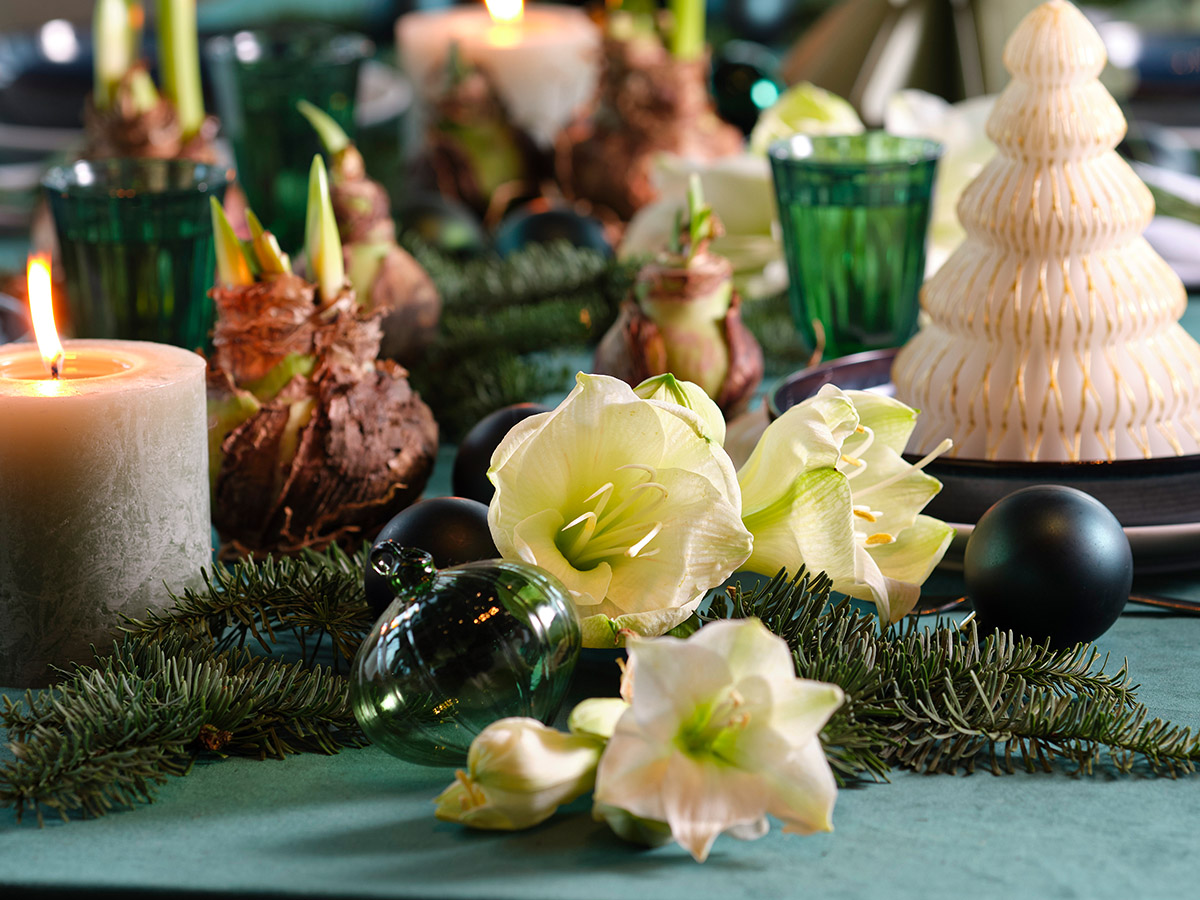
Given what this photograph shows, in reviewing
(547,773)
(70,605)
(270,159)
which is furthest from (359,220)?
(547,773)

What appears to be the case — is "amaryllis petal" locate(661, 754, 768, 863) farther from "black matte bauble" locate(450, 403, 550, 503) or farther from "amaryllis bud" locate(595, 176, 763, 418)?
"amaryllis bud" locate(595, 176, 763, 418)

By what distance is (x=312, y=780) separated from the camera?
0.46 m

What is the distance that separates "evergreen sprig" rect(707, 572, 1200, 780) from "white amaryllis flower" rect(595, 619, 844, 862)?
50 mm

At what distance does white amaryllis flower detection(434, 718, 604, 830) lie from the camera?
40 centimetres

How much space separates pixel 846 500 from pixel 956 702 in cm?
8

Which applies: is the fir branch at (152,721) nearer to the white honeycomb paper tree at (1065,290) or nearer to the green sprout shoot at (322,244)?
the green sprout shoot at (322,244)

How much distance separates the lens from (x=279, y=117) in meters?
1.06

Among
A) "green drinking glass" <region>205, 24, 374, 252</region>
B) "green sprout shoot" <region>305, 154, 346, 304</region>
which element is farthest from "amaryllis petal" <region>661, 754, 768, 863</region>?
"green drinking glass" <region>205, 24, 374, 252</region>

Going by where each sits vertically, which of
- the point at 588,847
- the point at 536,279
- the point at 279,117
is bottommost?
the point at 588,847

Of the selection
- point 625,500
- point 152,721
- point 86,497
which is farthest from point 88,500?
point 625,500

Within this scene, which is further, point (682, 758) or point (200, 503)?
point (200, 503)

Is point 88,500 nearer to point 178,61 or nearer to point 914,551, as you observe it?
point 914,551

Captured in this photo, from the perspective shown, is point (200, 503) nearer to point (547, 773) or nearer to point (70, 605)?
point (70, 605)

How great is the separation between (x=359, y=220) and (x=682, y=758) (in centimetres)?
53
